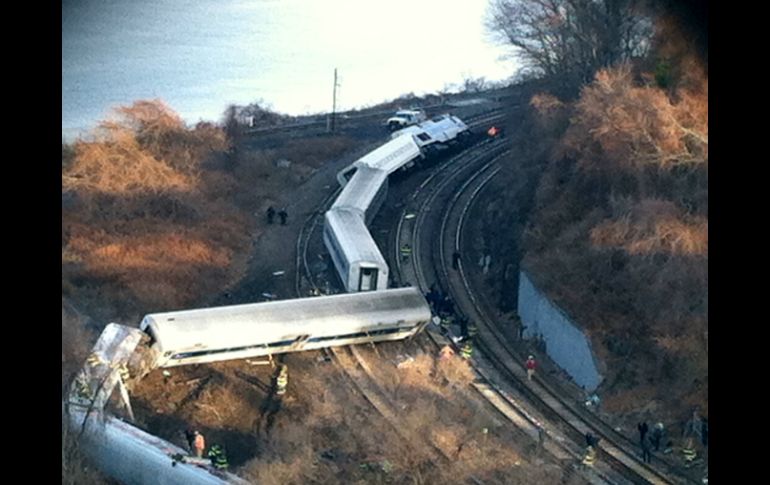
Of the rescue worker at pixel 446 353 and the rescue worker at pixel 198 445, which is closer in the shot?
the rescue worker at pixel 198 445

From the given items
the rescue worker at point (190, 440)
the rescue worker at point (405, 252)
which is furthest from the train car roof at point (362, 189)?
the rescue worker at point (190, 440)

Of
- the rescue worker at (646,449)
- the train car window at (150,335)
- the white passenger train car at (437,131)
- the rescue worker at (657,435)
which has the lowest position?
the rescue worker at (646,449)

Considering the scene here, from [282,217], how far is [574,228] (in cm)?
225

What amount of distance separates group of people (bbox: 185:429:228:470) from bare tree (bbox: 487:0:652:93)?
357 cm

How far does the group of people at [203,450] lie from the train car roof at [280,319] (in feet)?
2.00

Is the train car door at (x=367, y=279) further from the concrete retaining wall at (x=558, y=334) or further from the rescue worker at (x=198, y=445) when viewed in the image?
the rescue worker at (x=198, y=445)

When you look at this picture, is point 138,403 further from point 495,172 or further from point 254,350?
point 495,172

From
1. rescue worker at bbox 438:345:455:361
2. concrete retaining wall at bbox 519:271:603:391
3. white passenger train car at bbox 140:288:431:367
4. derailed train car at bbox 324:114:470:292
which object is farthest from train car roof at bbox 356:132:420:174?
rescue worker at bbox 438:345:455:361

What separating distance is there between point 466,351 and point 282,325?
3.25 ft

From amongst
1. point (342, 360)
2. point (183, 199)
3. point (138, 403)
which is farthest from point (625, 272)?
point (183, 199)

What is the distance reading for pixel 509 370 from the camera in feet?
20.9

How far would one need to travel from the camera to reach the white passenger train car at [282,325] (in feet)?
19.9

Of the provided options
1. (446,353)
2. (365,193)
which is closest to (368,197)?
(365,193)

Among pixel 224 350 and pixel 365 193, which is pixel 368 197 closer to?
pixel 365 193
